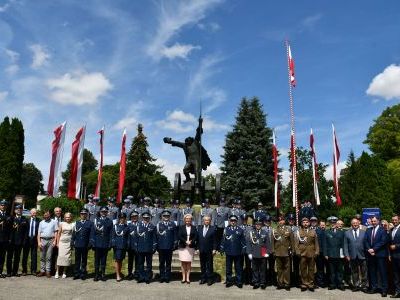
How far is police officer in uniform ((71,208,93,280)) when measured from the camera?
1049 centimetres

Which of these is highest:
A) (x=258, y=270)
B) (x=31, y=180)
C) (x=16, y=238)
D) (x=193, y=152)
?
(x=31, y=180)

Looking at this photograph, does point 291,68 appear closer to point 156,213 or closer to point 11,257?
point 156,213

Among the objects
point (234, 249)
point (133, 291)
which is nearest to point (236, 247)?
point (234, 249)

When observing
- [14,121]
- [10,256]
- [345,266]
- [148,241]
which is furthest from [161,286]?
[14,121]

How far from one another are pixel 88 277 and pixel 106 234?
1.31 metres

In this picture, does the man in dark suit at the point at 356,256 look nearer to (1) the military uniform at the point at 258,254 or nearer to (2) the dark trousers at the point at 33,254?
(1) the military uniform at the point at 258,254

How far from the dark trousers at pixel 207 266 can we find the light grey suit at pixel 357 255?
3328 millimetres

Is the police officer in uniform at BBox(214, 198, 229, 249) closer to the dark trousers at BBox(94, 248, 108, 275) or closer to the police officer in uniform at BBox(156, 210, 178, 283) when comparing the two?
the police officer in uniform at BBox(156, 210, 178, 283)

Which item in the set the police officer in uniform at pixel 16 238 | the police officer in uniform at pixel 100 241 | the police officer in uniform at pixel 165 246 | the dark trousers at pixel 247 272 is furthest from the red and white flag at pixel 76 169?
the dark trousers at pixel 247 272

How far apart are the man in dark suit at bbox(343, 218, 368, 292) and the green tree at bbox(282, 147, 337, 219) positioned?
21.7 m

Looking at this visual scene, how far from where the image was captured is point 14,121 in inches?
1495

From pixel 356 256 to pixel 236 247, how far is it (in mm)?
2989

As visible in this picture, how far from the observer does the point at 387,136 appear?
40.8 metres

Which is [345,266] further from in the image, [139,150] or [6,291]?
[139,150]
